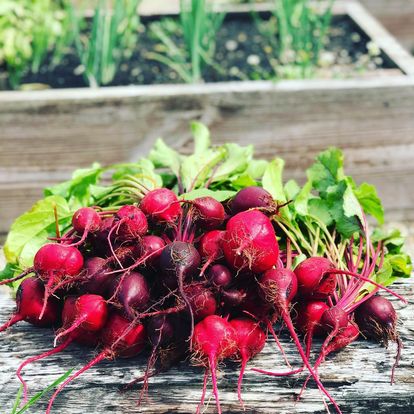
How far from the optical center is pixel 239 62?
3.09 metres

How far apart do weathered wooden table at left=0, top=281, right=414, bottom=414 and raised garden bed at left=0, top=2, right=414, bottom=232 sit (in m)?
1.39

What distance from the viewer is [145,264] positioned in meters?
1.24

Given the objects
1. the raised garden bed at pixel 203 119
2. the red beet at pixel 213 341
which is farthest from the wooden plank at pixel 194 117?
the red beet at pixel 213 341

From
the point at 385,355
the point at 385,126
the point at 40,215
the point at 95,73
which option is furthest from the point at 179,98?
the point at 385,355

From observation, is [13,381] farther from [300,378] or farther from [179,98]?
[179,98]

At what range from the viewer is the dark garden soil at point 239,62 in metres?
2.91

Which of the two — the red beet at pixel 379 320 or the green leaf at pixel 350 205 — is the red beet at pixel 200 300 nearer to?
the red beet at pixel 379 320

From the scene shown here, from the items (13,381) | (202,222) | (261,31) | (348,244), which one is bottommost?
(13,381)

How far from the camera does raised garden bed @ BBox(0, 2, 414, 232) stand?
2.47 meters

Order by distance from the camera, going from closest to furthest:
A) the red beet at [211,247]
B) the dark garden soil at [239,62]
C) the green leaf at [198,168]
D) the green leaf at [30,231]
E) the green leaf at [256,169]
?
1. the red beet at [211,247]
2. the green leaf at [30,231]
3. the green leaf at [198,168]
4. the green leaf at [256,169]
5. the dark garden soil at [239,62]

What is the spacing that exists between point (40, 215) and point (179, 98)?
3.70 feet

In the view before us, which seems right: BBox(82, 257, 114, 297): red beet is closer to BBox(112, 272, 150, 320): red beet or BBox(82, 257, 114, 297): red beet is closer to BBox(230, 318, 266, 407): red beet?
BBox(112, 272, 150, 320): red beet

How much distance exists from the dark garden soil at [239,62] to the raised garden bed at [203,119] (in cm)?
28

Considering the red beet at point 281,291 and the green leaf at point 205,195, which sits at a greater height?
the green leaf at point 205,195
